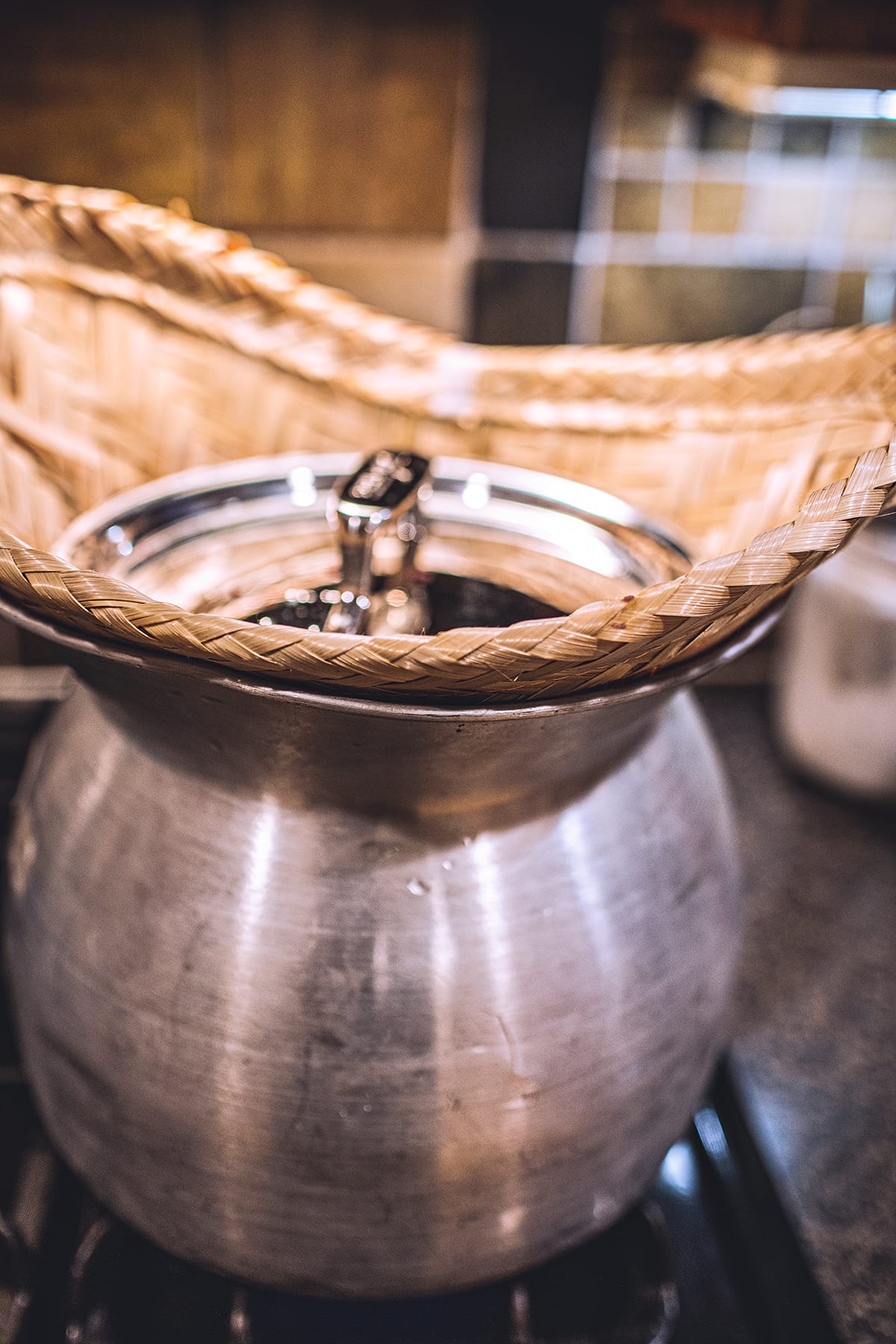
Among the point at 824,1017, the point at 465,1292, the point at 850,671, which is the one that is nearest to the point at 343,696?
the point at 465,1292

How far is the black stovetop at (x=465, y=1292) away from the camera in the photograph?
0.55m

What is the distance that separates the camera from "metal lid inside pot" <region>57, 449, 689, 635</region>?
0.55 m

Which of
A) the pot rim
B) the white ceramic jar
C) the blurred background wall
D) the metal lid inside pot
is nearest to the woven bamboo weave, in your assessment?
the metal lid inside pot

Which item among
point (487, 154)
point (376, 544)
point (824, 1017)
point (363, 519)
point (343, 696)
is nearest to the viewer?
point (343, 696)

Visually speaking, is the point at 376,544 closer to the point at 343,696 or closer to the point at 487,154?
the point at 343,696

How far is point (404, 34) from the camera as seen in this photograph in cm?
100

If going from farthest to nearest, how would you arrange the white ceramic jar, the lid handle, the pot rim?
the white ceramic jar, the lid handle, the pot rim

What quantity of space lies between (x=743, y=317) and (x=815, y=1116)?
0.97m

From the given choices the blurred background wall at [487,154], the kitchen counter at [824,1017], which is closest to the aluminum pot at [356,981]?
the kitchen counter at [824,1017]

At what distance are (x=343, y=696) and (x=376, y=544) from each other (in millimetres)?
266

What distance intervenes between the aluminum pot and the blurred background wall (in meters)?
0.64

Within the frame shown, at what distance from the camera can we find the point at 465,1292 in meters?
0.58

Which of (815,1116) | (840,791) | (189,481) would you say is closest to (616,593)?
(189,481)

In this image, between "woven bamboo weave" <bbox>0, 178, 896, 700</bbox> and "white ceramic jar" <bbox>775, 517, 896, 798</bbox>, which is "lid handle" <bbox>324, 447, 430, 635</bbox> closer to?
"woven bamboo weave" <bbox>0, 178, 896, 700</bbox>
